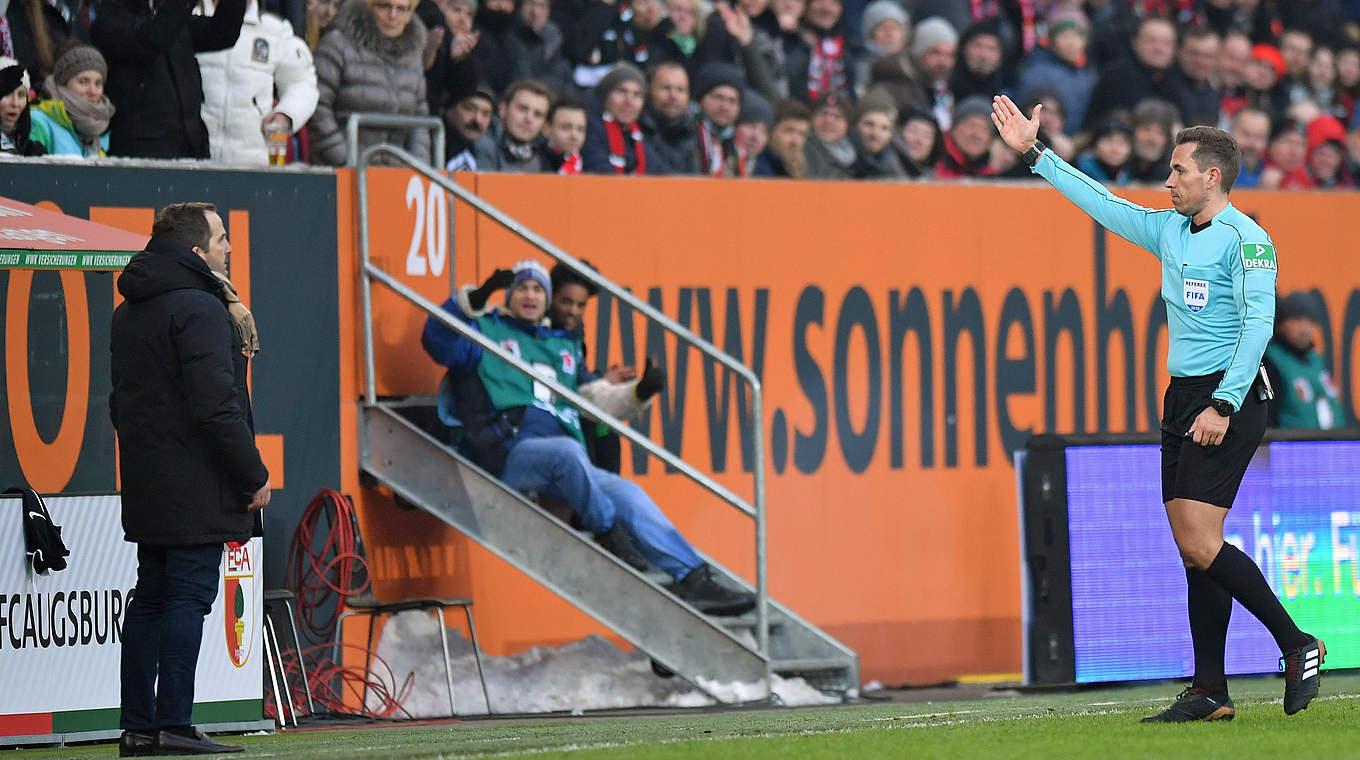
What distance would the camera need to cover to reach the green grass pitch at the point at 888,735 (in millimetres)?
6535

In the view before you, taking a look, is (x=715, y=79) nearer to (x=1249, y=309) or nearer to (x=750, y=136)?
(x=750, y=136)

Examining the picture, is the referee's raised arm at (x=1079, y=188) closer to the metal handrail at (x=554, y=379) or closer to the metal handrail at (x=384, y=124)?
the metal handrail at (x=554, y=379)

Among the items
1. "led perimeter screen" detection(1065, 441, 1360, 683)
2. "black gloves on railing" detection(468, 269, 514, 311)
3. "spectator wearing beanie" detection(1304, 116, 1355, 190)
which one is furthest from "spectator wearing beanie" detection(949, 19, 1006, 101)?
"black gloves on railing" detection(468, 269, 514, 311)

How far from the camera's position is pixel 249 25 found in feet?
36.3

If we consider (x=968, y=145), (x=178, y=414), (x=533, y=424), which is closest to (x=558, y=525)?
(x=533, y=424)

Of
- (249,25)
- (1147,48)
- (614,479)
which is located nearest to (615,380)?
(614,479)

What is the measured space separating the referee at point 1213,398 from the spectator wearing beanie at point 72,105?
5482 millimetres

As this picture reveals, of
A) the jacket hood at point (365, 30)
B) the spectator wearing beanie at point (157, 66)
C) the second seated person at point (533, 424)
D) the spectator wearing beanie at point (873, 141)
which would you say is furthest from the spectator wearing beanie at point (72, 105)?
the spectator wearing beanie at point (873, 141)

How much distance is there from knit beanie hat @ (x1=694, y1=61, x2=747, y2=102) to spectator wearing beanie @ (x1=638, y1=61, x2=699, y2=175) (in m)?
0.37

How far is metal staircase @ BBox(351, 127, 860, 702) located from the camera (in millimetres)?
10383

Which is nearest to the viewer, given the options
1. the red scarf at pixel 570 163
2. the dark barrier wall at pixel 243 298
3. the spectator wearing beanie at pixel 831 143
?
the dark barrier wall at pixel 243 298

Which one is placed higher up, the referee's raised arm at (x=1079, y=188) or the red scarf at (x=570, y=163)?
the red scarf at (x=570, y=163)

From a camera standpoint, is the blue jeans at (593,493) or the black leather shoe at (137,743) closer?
the black leather shoe at (137,743)

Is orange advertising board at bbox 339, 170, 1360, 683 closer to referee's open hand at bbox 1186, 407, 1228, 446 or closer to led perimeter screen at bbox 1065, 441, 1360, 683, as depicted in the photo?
led perimeter screen at bbox 1065, 441, 1360, 683
